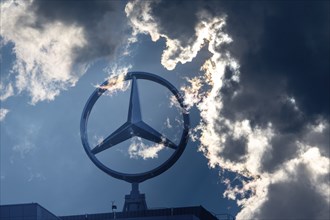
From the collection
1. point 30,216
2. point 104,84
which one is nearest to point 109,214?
point 104,84

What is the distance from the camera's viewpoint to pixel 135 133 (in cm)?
17750

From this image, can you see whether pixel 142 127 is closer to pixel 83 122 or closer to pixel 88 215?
pixel 83 122

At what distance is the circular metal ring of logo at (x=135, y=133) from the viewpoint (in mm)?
177000

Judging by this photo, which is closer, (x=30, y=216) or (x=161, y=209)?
(x=30, y=216)

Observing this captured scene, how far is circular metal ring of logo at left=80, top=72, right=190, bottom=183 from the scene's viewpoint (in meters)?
177

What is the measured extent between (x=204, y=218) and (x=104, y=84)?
129 ft

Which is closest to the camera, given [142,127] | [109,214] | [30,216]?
[30,216]

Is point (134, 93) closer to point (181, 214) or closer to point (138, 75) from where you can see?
point (138, 75)

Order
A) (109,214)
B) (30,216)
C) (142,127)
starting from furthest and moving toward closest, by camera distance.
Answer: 1. (109,214)
2. (142,127)
3. (30,216)

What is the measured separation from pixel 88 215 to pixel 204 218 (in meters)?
27.5

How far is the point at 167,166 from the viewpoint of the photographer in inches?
7008

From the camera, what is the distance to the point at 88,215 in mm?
193000

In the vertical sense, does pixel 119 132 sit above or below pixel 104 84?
below

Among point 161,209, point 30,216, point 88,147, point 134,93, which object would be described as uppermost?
point 134,93
